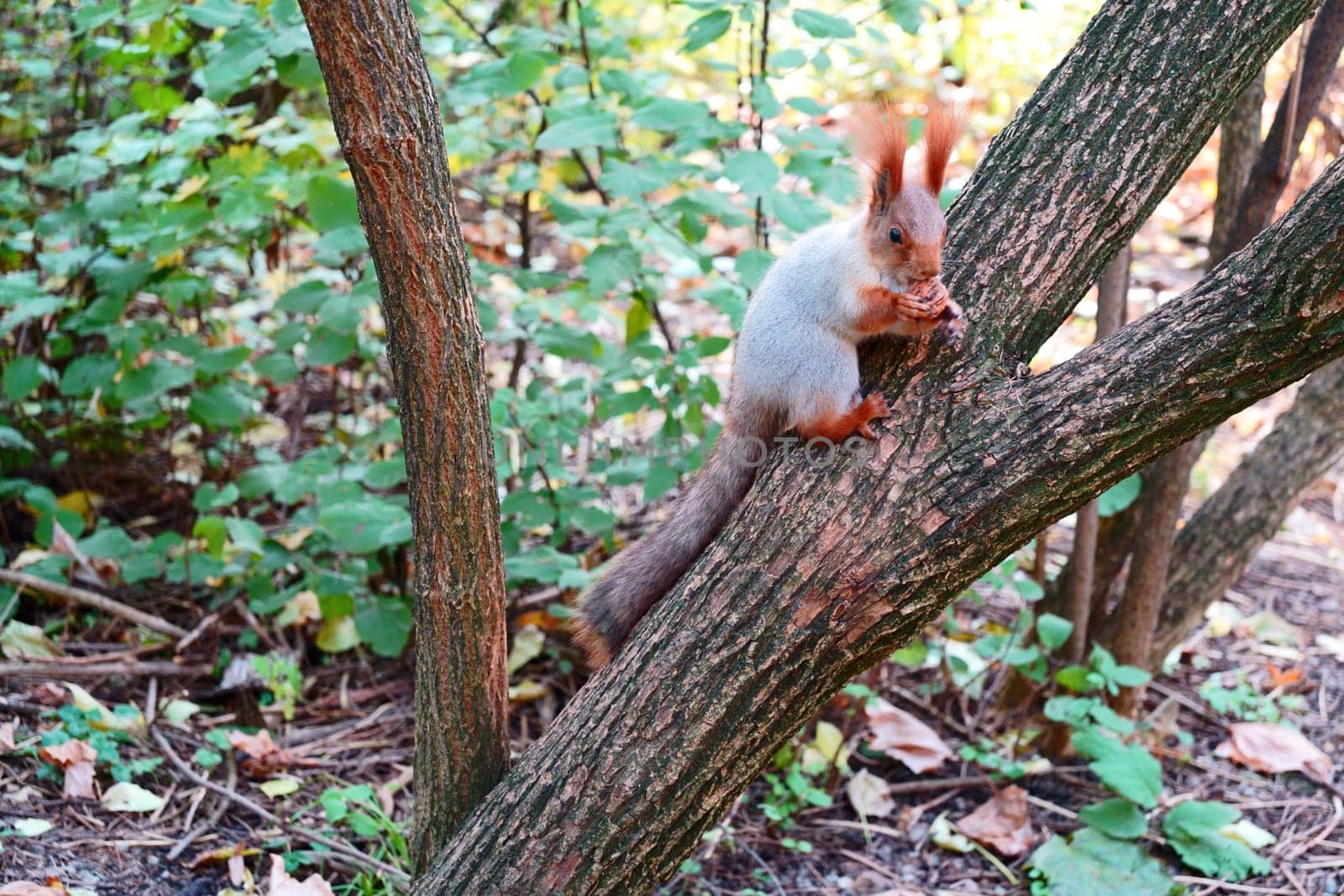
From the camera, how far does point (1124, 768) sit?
273 centimetres

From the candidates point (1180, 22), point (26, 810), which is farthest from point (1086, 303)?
point (26, 810)

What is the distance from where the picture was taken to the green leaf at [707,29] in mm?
2672

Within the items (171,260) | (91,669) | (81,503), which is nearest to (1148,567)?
(91,669)

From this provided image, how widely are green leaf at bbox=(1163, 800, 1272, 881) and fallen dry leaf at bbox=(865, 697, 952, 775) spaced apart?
0.64 metres

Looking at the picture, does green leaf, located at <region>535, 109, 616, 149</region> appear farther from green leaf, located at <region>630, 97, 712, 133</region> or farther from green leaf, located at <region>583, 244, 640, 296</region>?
green leaf, located at <region>583, 244, 640, 296</region>

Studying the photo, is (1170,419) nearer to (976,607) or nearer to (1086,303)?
(976,607)

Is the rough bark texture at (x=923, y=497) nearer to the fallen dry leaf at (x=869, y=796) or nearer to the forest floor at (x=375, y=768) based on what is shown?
the forest floor at (x=375, y=768)

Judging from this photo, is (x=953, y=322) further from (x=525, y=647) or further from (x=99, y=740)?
(x=99, y=740)

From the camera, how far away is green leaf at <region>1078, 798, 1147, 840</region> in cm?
277

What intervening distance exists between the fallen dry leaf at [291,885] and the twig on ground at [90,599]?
1.32 metres

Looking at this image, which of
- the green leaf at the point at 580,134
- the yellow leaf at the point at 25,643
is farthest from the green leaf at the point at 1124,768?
the yellow leaf at the point at 25,643

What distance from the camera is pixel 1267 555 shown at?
15.5 ft

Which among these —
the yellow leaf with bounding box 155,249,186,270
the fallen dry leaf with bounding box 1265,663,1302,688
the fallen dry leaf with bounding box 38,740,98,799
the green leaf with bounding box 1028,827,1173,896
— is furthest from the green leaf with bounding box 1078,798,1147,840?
the yellow leaf with bounding box 155,249,186,270

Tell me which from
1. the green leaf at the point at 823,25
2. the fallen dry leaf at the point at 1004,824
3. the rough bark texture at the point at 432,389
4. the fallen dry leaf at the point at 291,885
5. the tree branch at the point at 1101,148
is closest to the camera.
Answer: the rough bark texture at the point at 432,389
